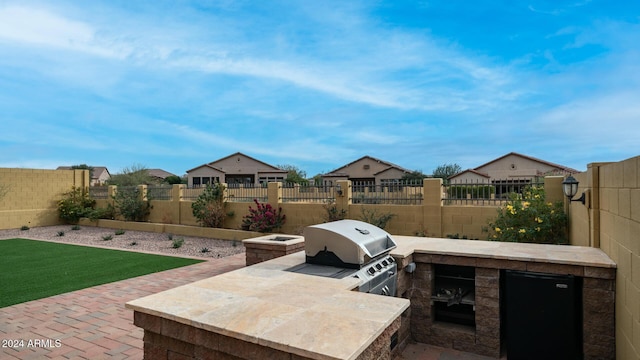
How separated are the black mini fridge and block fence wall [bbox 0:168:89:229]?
21.5 metres

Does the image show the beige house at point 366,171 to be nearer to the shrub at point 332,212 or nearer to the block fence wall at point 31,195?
the block fence wall at point 31,195

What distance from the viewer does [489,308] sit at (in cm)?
379

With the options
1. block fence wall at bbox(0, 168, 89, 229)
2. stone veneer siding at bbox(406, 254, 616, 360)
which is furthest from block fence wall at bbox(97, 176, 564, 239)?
block fence wall at bbox(0, 168, 89, 229)

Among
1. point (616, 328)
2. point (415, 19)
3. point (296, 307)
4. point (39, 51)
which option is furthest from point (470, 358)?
point (39, 51)

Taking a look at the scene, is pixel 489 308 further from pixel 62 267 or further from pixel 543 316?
pixel 62 267

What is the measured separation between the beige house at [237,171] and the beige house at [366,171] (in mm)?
6914

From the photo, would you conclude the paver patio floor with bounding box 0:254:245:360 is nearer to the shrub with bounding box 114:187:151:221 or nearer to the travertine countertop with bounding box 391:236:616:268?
the travertine countertop with bounding box 391:236:616:268

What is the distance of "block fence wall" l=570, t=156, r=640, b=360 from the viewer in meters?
2.55

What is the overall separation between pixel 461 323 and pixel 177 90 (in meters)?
12.2

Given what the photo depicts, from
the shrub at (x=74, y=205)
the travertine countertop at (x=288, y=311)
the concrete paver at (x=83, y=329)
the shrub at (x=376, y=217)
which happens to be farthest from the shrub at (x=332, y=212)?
the shrub at (x=74, y=205)

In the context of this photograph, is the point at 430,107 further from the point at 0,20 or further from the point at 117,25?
the point at 0,20

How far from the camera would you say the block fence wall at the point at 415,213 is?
8.93 meters

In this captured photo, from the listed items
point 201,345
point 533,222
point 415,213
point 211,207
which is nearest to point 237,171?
point 211,207

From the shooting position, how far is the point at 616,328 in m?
3.22
